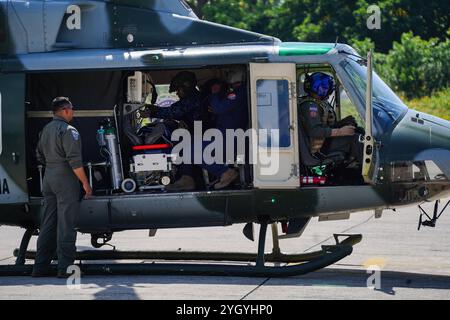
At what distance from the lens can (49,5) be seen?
10609 mm

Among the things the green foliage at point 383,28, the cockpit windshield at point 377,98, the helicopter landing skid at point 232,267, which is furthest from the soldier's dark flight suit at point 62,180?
the green foliage at point 383,28

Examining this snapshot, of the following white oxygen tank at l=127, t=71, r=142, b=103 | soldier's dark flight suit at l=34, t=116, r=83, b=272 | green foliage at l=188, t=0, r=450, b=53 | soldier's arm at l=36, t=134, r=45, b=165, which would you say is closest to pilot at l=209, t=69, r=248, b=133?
white oxygen tank at l=127, t=71, r=142, b=103

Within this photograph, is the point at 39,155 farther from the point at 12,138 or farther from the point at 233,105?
the point at 233,105

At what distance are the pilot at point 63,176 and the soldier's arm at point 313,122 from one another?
2.33 m

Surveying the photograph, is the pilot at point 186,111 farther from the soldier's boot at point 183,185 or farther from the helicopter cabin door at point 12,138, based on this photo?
the helicopter cabin door at point 12,138

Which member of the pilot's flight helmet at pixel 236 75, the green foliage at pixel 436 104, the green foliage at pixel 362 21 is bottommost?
the green foliage at pixel 436 104

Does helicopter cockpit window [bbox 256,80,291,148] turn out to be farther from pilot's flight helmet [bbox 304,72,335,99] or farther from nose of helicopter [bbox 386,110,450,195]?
nose of helicopter [bbox 386,110,450,195]

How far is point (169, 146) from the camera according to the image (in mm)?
10484

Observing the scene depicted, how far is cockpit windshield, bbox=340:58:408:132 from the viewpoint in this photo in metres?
10.0

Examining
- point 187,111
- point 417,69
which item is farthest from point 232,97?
point 417,69

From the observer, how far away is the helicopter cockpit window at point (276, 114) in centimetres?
1003
